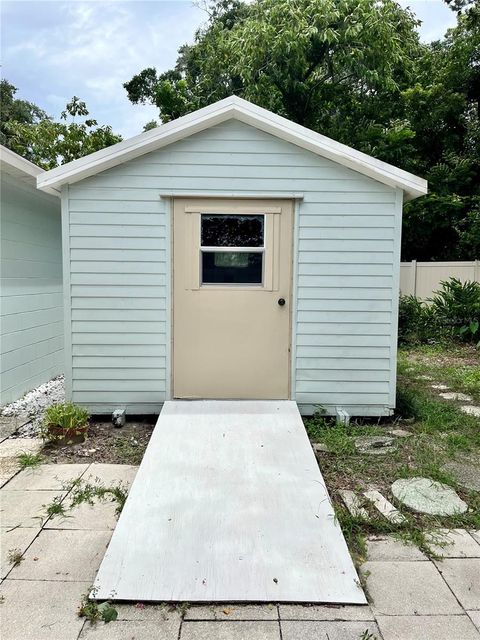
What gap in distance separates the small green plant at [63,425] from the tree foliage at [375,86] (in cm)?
962

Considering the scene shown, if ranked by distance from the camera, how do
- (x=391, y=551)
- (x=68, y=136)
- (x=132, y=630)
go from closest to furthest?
(x=132, y=630)
(x=391, y=551)
(x=68, y=136)

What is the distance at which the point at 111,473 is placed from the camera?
10.7 ft

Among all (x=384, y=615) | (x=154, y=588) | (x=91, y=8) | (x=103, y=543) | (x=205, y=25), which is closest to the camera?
(x=384, y=615)

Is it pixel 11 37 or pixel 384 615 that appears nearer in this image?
pixel 384 615

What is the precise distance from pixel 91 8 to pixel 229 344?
13.8 feet

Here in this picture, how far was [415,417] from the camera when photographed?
4.56m

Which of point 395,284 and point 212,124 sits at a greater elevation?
point 212,124

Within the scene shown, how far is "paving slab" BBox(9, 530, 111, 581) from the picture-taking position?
2145mm

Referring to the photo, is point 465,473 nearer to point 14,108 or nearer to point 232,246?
point 232,246

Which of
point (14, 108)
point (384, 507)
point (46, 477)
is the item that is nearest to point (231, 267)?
point (46, 477)

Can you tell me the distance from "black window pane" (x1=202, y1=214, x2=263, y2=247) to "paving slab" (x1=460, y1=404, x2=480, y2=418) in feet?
9.31

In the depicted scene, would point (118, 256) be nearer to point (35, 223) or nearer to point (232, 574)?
point (35, 223)

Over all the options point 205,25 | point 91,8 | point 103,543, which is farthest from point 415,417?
point 205,25

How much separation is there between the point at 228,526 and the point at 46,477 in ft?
4.93
